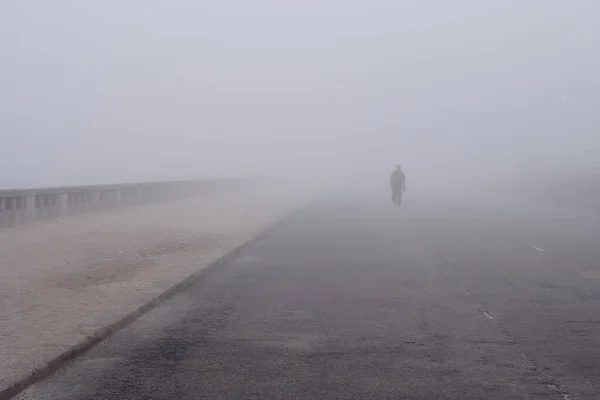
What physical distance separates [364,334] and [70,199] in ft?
61.4

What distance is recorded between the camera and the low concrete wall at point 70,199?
20.8 metres

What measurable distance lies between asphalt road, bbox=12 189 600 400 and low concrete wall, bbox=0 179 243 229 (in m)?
7.79

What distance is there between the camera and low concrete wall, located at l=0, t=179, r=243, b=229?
20812 mm

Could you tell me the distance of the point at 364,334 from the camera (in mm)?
8922

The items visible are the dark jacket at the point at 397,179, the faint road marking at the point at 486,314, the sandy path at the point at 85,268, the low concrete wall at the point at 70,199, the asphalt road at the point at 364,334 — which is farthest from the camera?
the dark jacket at the point at 397,179

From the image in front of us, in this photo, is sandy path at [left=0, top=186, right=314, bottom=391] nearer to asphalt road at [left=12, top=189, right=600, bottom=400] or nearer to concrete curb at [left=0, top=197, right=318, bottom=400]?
concrete curb at [left=0, top=197, right=318, bottom=400]

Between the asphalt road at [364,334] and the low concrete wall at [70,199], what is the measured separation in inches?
307

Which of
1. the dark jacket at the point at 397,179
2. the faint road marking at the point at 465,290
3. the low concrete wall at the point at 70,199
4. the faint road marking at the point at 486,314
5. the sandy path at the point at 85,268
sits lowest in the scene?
the faint road marking at the point at 465,290

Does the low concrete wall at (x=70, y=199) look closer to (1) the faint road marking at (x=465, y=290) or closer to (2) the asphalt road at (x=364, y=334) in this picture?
(2) the asphalt road at (x=364, y=334)

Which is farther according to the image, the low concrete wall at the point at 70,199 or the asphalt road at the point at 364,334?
the low concrete wall at the point at 70,199

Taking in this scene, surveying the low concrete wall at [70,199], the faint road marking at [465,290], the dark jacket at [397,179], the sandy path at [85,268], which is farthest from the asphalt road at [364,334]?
the dark jacket at [397,179]

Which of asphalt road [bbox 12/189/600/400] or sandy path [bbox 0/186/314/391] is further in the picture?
sandy path [bbox 0/186/314/391]

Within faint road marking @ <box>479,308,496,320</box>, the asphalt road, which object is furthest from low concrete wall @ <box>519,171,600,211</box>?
faint road marking @ <box>479,308,496,320</box>

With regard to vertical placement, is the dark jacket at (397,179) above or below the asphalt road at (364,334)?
above
